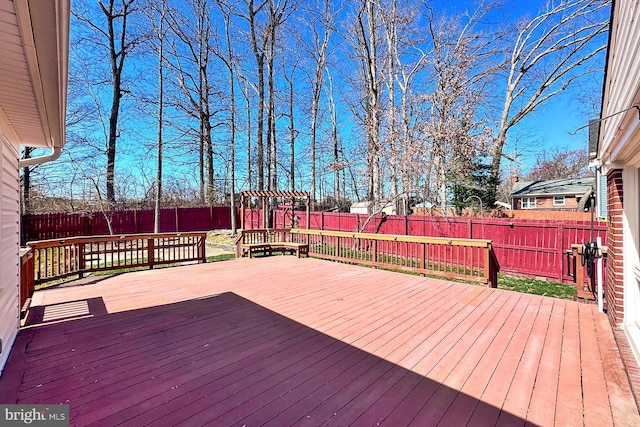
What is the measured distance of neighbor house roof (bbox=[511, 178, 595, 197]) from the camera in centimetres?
1947

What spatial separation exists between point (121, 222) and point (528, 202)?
26.9m

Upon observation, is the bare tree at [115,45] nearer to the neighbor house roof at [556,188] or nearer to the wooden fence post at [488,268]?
the wooden fence post at [488,268]

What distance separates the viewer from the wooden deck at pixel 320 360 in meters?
1.82

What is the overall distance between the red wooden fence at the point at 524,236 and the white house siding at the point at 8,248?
306 inches

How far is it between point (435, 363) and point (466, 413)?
1.99 ft

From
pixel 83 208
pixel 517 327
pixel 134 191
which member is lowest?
pixel 517 327

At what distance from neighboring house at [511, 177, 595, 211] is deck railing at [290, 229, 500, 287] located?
1746 centimetres

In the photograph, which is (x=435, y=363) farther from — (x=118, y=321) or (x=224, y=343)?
(x=118, y=321)

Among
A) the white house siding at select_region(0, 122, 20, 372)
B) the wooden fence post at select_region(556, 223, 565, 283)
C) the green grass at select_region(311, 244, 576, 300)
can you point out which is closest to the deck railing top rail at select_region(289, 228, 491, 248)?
the green grass at select_region(311, 244, 576, 300)

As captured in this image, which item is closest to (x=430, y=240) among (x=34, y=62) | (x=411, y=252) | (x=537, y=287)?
(x=411, y=252)

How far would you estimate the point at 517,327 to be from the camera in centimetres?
315

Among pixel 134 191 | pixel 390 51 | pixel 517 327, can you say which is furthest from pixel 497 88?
pixel 134 191

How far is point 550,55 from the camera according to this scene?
14.0m

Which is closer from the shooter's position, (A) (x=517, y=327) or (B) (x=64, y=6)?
(B) (x=64, y=6)
